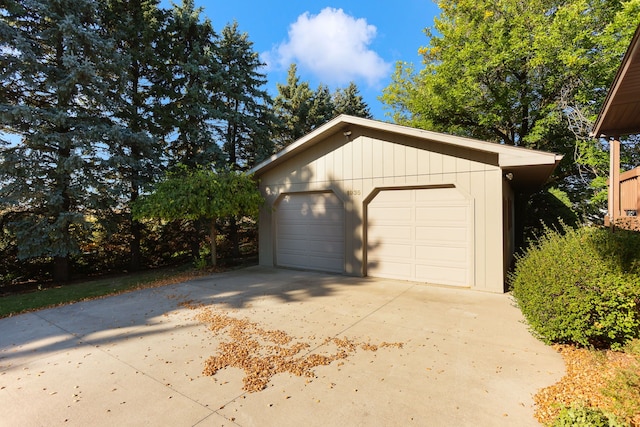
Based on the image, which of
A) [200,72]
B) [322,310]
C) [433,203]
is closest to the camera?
[322,310]

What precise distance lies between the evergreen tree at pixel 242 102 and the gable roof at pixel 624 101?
1056 cm

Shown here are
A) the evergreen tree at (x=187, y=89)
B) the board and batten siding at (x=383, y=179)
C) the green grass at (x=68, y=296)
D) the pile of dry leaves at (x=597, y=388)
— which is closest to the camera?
the pile of dry leaves at (x=597, y=388)

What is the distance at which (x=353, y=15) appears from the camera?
12336 mm

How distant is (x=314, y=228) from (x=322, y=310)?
3.72m

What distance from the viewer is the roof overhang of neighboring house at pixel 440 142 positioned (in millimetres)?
5480

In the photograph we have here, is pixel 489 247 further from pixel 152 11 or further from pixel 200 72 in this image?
pixel 152 11

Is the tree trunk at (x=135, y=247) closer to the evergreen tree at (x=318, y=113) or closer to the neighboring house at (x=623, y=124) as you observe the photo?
the evergreen tree at (x=318, y=113)

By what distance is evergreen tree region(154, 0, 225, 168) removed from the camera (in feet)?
35.6

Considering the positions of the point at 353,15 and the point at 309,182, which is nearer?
the point at 309,182

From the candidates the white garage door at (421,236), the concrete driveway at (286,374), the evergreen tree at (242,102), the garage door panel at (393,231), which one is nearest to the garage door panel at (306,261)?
A: the white garage door at (421,236)

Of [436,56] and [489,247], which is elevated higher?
[436,56]

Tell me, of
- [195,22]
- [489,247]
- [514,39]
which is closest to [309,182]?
[489,247]

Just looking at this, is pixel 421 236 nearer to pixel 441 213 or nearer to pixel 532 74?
pixel 441 213

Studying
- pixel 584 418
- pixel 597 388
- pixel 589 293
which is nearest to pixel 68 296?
pixel 584 418
